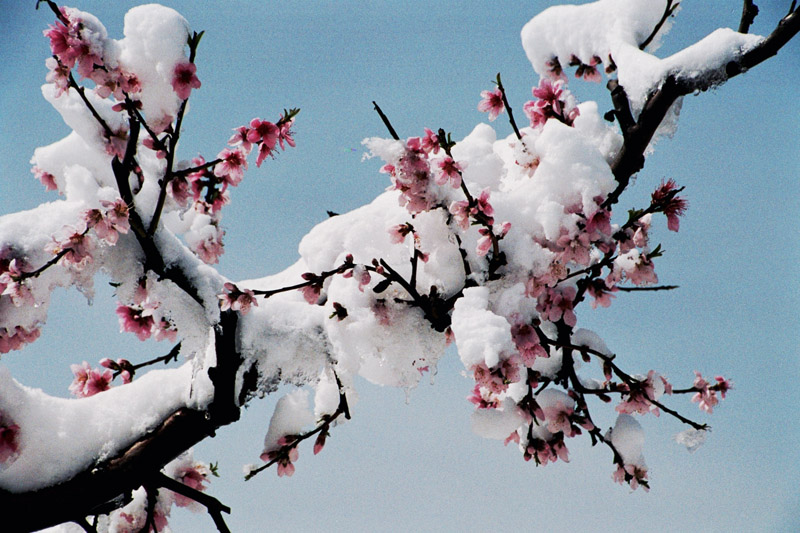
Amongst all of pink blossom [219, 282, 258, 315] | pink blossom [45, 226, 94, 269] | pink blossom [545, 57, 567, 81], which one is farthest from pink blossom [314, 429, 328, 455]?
pink blossom [545, 57, 567, 81]

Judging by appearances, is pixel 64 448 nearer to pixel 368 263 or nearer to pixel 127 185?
pixel 127 185

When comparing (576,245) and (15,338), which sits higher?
(576,245)

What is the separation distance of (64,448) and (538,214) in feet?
7.05

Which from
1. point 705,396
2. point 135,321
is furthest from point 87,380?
point 705,396

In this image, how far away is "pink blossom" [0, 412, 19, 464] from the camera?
212 cm

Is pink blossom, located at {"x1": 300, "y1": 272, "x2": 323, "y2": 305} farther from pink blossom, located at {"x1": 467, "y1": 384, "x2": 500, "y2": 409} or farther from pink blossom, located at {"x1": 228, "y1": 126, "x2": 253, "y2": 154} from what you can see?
pink blossom, located at {"x1": 467, "y1": 384, "x2": 500, "y2": 409}

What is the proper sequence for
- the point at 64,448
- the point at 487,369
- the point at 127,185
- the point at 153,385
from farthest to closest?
the point at 153,385
the point at 64,448
the point at 127,185
the point at 487,369

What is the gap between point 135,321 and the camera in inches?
112

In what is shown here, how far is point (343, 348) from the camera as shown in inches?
87.8

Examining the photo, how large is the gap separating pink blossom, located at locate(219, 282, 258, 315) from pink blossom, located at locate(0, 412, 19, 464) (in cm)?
96

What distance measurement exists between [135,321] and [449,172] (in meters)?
1.85

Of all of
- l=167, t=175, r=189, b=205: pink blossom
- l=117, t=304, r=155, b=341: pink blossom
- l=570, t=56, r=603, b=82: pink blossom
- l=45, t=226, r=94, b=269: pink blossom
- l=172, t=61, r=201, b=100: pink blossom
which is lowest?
l=45, t=226, r=94, b=269: pink blossom

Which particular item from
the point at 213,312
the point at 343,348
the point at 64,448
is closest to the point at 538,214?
the point at 343,348

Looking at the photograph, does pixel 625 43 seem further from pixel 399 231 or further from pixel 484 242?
pixel 399 231
